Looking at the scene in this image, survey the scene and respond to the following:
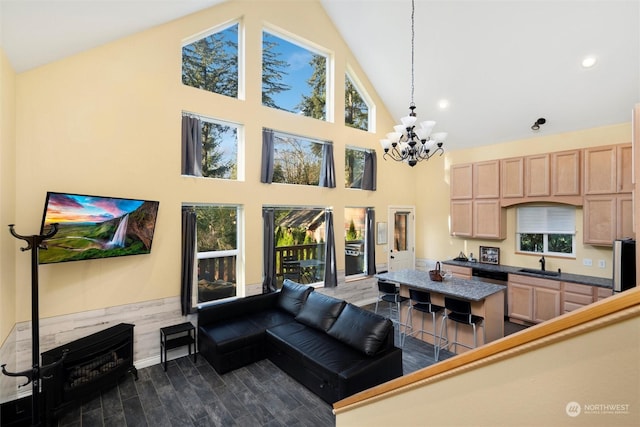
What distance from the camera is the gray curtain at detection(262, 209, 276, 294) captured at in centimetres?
499

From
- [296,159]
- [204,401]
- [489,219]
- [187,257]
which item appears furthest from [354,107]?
[204,401]

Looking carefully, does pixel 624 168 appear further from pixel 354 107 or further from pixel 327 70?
pixel 327 70

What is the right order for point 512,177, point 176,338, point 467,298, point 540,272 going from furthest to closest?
point 512,177 < point 540,272 < point 176,338 < point 467,298

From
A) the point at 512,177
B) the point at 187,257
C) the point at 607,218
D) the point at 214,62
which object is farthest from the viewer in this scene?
the point at 512,177

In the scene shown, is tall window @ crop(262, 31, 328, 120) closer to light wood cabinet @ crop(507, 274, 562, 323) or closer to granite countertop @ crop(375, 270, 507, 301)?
granite countertop @ crop(375, 270, 507, 301)

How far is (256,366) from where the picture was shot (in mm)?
3859

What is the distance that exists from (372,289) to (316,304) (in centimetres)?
270

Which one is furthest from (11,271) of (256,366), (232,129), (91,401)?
(232,129)

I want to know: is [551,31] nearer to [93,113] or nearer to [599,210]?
[599,210]

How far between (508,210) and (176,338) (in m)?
6.29

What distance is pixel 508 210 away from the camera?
5.88m

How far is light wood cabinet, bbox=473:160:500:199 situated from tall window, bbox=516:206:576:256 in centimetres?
62

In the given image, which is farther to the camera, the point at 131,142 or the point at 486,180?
the point at 486,180

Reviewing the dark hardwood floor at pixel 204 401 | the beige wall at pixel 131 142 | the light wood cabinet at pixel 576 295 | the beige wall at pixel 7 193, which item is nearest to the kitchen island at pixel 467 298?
the dark hardwood floor at pixel 204 401
